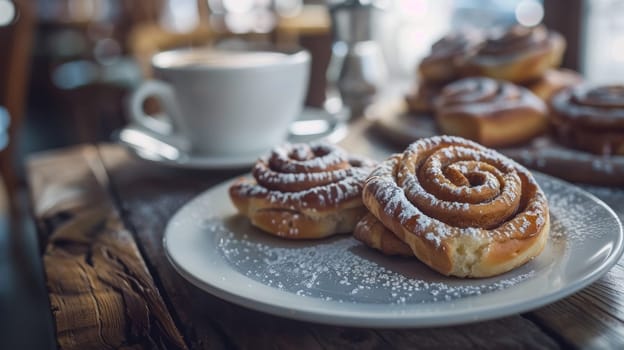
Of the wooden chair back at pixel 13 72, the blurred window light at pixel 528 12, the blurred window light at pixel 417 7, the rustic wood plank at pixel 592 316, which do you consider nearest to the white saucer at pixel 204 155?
the rustic wood plank at pixel 592 316

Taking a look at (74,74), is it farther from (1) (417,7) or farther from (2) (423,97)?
(2) (423,97)

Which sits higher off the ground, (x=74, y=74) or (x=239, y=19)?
(x=239, y=19)

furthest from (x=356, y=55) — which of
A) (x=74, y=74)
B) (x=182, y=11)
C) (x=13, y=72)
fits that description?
(x=182, y=11)

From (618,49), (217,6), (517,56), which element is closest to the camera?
(517,56)

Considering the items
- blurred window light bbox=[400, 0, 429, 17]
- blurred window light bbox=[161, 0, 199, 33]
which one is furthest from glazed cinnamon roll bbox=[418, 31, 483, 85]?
blurred window light bbox=[161, 0, 199, 33]

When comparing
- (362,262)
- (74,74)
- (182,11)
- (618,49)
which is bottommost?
(74,74)

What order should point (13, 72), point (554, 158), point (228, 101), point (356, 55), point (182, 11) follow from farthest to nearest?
1. point (182, 11)
2. point (13, 72)
3. point (356, 55)
4. point (228, 101)
5. point (554, 158)

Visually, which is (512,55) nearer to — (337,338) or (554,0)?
(337,338)

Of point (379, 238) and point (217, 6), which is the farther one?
point (217, 6)
